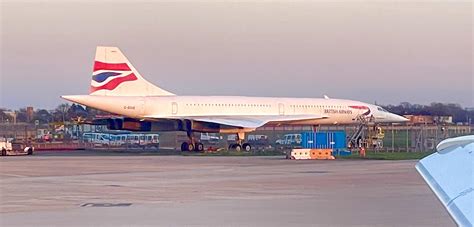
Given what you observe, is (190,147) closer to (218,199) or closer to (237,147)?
(237,147)

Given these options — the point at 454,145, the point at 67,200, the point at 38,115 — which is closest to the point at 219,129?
the point at 67,200

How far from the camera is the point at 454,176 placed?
11.8 feet

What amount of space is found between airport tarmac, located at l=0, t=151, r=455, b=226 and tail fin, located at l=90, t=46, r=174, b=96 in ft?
80.5

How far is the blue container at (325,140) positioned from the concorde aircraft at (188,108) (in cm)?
493

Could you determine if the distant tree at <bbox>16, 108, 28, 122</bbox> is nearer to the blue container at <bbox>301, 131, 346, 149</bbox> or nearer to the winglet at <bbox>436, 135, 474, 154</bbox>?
the blue container at <bbox>301, 131, 346, 149</bbox>

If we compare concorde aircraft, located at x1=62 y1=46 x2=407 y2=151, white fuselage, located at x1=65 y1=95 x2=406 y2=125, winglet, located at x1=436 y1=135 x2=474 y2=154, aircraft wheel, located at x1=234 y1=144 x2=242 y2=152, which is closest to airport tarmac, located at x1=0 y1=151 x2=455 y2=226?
winglet, located at x1=436 y1=135 x2=474 y2=154

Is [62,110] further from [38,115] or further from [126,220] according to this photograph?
[126,220]

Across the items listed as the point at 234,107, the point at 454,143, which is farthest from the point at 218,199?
the point at 234,107

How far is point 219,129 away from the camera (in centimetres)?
5306

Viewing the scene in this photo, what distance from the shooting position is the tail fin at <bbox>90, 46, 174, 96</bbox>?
169 feet

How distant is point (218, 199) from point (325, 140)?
30.7 meters

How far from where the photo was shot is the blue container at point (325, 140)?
153ft

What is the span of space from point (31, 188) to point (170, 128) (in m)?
34.1

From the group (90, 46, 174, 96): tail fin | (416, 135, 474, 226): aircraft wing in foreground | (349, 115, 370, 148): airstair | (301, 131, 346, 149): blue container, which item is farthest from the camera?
(349, 115, 370, 148): airstair
